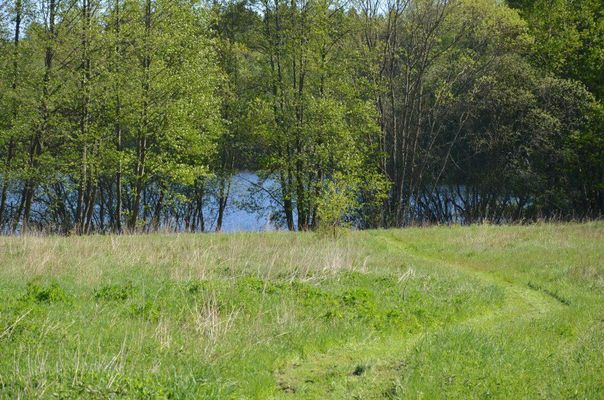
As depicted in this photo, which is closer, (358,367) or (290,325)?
(358,367)

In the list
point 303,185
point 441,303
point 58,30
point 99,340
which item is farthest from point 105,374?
point 303,185

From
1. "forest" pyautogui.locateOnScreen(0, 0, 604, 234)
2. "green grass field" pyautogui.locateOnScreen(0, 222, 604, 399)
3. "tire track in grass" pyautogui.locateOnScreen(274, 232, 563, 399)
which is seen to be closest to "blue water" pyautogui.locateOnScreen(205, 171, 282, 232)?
"forest" pyautogui.locateOnScreen(0, 0, 604, 234)

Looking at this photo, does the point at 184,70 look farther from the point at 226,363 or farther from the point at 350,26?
the point at 226,363

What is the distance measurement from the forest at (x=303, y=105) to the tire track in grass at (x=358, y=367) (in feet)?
52.2

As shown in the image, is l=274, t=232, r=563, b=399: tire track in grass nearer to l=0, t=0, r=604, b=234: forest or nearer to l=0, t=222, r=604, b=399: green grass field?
l=0, t=222, r=604, b=399: green grass field

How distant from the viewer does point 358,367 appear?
8.23m

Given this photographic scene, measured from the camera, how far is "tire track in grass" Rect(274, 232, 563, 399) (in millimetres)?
7578

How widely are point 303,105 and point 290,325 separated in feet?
79.0

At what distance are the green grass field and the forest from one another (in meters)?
12.8

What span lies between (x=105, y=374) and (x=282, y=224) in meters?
30.6

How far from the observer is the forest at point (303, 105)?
27391 millimetres

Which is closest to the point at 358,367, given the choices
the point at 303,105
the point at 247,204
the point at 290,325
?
the point at 290,325

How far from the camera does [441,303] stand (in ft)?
37.5

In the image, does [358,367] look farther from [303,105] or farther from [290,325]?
[303,105]
